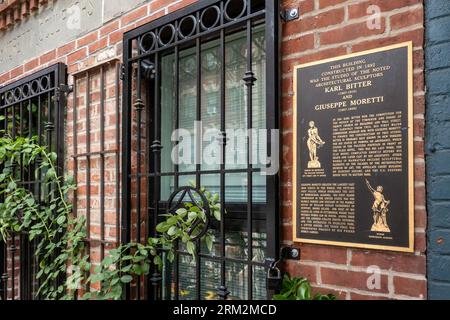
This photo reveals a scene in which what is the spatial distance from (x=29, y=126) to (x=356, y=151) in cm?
289

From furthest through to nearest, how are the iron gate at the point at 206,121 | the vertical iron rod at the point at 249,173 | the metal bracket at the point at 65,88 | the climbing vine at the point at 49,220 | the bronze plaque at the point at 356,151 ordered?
the metal bracket at the point at 65,88
the climbing vine at the point at 49,220
the iron gate at the point at 206,121
the vertical iron rod at the point at 249,173
the bronze plaque at the point at 356,151

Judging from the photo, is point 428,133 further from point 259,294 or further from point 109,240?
point 109,240

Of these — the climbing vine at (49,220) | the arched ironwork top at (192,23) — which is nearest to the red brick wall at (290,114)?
the arched ironwork top at (192,23)

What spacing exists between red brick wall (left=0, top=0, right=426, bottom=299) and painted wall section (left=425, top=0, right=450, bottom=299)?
0.03 meters

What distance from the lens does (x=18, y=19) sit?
3836 millimetres

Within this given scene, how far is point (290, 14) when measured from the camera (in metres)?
2.09

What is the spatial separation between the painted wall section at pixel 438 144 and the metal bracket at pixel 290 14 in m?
0.63

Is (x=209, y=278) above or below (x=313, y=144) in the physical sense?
below

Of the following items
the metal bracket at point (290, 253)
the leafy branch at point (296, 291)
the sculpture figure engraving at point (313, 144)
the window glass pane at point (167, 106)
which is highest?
the window glass pane at point (167, 106)

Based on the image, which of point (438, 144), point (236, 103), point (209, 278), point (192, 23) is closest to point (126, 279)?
point (209, 278)

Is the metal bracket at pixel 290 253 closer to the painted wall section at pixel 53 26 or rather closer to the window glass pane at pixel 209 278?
the window glass pane at pixel 209 278

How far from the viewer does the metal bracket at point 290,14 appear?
2.07 metres

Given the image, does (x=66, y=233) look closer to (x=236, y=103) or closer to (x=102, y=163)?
(x=102, y=163)
